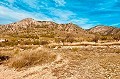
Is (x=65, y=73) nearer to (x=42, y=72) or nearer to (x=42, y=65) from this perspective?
(x=42, y=72)

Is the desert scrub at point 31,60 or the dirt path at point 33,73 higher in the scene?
the desert scrub at point 31,60

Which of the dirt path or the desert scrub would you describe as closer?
the dirt path

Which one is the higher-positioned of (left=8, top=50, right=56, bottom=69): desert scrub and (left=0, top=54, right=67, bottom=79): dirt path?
(left=8, top=50, right=56, bottom=69): desert scrub

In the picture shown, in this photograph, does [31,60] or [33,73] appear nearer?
[33,73]

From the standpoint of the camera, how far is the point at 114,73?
18297 mm

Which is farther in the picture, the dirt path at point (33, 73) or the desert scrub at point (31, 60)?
the desert scrub at point (31, 60)

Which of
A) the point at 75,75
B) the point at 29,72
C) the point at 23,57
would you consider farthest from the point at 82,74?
the point at 23,57

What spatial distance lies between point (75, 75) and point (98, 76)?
1.82 meters

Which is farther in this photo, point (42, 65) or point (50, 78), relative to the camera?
point (42, 65)

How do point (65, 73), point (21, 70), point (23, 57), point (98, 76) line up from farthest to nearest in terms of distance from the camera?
point (23, 57) → point (21, 70) → point (65, 73) → point (98, 76)

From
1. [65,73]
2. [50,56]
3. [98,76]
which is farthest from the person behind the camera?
[50,56]

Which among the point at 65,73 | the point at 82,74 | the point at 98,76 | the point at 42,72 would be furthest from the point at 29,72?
the point at 98,76

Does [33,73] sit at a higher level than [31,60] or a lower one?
lower

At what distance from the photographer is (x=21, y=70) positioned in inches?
920
